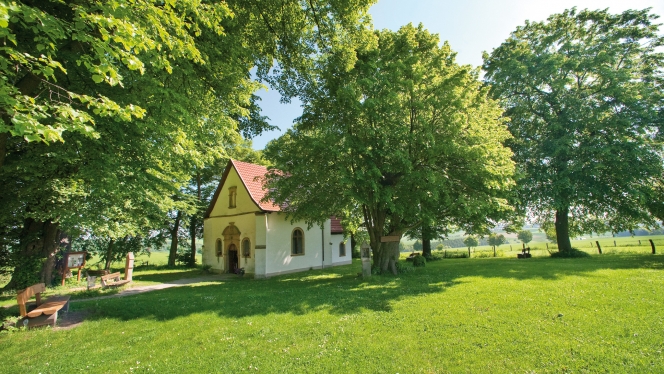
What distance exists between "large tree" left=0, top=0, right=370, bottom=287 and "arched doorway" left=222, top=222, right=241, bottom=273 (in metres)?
9.02

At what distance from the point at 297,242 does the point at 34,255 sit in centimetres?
1367

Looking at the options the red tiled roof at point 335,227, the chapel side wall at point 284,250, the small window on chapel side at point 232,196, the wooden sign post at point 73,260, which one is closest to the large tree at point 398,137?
the chapel side wall at point 284,250

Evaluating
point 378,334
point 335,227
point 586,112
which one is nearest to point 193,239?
point 335,227

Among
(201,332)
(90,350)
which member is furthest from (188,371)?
(90,350)

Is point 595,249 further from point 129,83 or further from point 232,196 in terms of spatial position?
point 129,83

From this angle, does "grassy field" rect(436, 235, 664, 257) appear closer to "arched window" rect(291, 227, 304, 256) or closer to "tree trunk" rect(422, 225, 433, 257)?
"tree trunk" rect(422, 225, 433, 257)

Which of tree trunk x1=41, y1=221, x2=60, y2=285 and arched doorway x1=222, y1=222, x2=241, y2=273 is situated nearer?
tree trunk x1=41, y1=221, x2=60, y2=285

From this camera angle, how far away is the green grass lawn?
4.99 m

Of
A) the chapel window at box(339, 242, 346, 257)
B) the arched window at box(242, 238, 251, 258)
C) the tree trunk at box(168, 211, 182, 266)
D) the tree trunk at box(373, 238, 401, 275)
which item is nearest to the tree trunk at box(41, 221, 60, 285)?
the arched window at box(242, 238, 251, 258)

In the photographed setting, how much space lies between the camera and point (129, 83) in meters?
7.03

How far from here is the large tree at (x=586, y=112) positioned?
1873 cm

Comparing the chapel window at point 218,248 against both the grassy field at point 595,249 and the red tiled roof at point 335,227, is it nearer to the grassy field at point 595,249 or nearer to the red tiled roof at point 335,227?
the red tiled roof at point 335,227

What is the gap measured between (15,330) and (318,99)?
12.3 m

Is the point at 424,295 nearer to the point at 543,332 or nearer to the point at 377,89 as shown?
the point at 543,332
